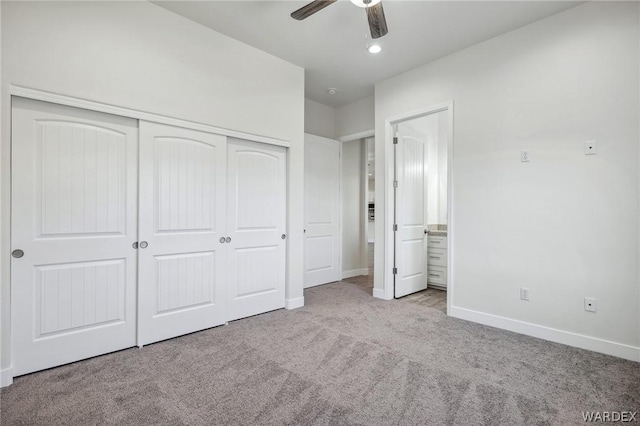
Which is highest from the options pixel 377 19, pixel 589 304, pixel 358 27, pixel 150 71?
pixel 358 27

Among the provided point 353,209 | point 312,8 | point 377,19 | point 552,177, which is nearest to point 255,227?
point 312,8

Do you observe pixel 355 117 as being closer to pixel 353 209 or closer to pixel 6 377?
pixel 353 209

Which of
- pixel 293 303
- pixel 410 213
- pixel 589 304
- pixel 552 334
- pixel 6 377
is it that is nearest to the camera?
pixel 6 377

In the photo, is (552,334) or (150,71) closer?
(150,71)

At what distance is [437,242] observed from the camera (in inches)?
184

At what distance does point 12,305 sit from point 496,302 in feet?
13.2

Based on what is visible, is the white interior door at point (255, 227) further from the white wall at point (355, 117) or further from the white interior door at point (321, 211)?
the white wall at point (355, 117)

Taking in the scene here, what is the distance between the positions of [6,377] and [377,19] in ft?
11.5

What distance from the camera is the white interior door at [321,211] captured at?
15.7 feet

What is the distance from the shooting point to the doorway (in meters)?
4.13

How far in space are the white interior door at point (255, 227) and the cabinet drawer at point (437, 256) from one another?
93.2 inches

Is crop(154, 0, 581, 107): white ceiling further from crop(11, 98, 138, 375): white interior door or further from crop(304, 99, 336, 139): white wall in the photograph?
crop(11, 98, 138, 375): white interior door

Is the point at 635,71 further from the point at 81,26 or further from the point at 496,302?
the point at 81,26

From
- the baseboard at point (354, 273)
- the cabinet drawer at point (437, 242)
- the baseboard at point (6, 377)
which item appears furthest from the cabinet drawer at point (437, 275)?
the baseboard at point (6, 377)
